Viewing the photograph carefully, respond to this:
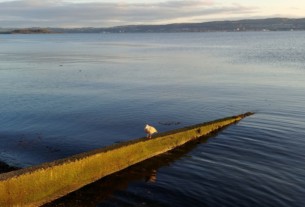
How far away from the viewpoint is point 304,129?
81.4 ft

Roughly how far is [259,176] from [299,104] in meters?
16.4

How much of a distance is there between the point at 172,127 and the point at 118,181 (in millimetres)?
9658

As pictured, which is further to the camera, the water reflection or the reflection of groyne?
the water reflection

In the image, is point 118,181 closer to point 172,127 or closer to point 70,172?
point 70,172

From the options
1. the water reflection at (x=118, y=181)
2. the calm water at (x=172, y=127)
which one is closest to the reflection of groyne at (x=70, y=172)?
the water reflection at (x=118, y=181)

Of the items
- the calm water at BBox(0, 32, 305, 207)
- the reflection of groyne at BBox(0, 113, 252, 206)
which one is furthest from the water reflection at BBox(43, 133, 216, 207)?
the reflection of groyne at BBox(0, 113, 252, 206)

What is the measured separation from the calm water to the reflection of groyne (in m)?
0.41

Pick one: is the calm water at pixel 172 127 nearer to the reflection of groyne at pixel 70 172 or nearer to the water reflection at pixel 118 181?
the water reflection at pixel 118 181

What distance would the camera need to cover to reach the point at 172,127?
84.5 feet

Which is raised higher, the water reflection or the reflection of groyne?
the reflection of groyne

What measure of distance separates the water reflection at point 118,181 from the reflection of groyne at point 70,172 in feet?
0.76

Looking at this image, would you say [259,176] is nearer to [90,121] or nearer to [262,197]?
[262,197]

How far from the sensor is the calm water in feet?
51.6

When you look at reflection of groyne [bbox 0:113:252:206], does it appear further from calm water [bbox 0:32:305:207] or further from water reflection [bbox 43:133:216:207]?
calm water [bbox 0:32:305:207]
